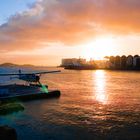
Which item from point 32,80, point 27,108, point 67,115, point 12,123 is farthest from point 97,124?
point 32,80

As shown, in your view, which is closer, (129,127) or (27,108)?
(129,127)

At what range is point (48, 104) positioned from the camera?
169ft

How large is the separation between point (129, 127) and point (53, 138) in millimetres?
9612

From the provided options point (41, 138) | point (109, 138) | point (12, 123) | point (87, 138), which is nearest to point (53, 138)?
point (41, 138)

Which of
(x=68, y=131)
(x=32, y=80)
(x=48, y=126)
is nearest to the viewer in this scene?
(x=68, y=131)

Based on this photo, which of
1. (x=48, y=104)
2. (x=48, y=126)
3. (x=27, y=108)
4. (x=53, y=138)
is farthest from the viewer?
(x=48, y=104)

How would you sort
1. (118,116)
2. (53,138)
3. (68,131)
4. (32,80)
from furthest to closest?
(32,80) < (118,116) < (68,131) < (53,138)

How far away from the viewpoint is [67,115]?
40969 mm

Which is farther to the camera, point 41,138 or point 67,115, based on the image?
point 67,115

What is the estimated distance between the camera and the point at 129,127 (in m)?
34.0

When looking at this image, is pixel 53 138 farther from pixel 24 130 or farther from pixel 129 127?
pixel 129 127

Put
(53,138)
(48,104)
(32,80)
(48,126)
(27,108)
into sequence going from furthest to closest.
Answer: (32,80) → (48,104) → (27,108) → (48,126) → (53,138)

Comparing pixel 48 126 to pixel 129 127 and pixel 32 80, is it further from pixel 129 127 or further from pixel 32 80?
pixel 32 80

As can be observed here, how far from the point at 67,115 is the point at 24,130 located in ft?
31.0
